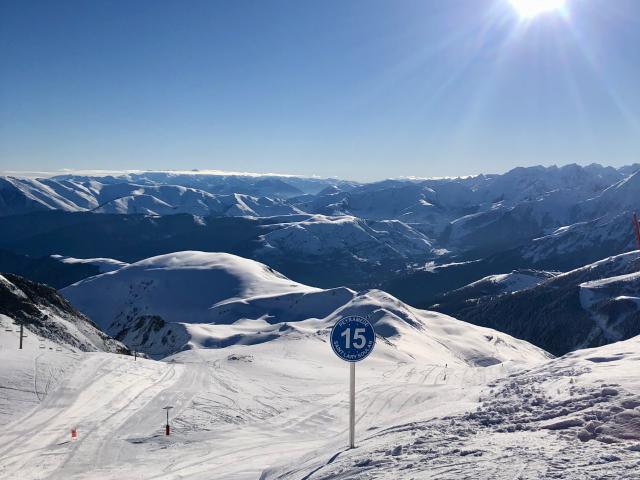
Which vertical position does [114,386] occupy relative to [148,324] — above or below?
above

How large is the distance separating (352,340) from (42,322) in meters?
43.4

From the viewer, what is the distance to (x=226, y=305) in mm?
127438

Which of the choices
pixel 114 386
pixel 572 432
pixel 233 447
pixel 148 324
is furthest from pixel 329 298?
pixel 572 432

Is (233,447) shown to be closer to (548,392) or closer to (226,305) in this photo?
(548,392)

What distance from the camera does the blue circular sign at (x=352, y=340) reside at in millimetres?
12414

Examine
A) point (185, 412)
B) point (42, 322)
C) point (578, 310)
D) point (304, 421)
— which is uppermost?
point (42, 322)

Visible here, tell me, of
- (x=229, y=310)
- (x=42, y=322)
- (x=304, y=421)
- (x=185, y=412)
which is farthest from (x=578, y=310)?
(x=185, y=412)

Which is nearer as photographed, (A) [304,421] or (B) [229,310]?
(A) [304,421]

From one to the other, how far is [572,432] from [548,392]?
12.9 feet

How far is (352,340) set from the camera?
12.5 meters

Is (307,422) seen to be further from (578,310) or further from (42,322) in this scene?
(578,310)

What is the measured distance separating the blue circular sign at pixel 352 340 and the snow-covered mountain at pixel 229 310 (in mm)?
69440

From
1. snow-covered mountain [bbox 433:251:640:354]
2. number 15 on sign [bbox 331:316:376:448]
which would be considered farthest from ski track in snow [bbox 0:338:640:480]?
snow-covered mountain [bbox 433:251:640:354]

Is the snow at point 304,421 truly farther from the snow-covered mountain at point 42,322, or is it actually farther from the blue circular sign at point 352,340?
the snow-covered mountain at point 42,322
